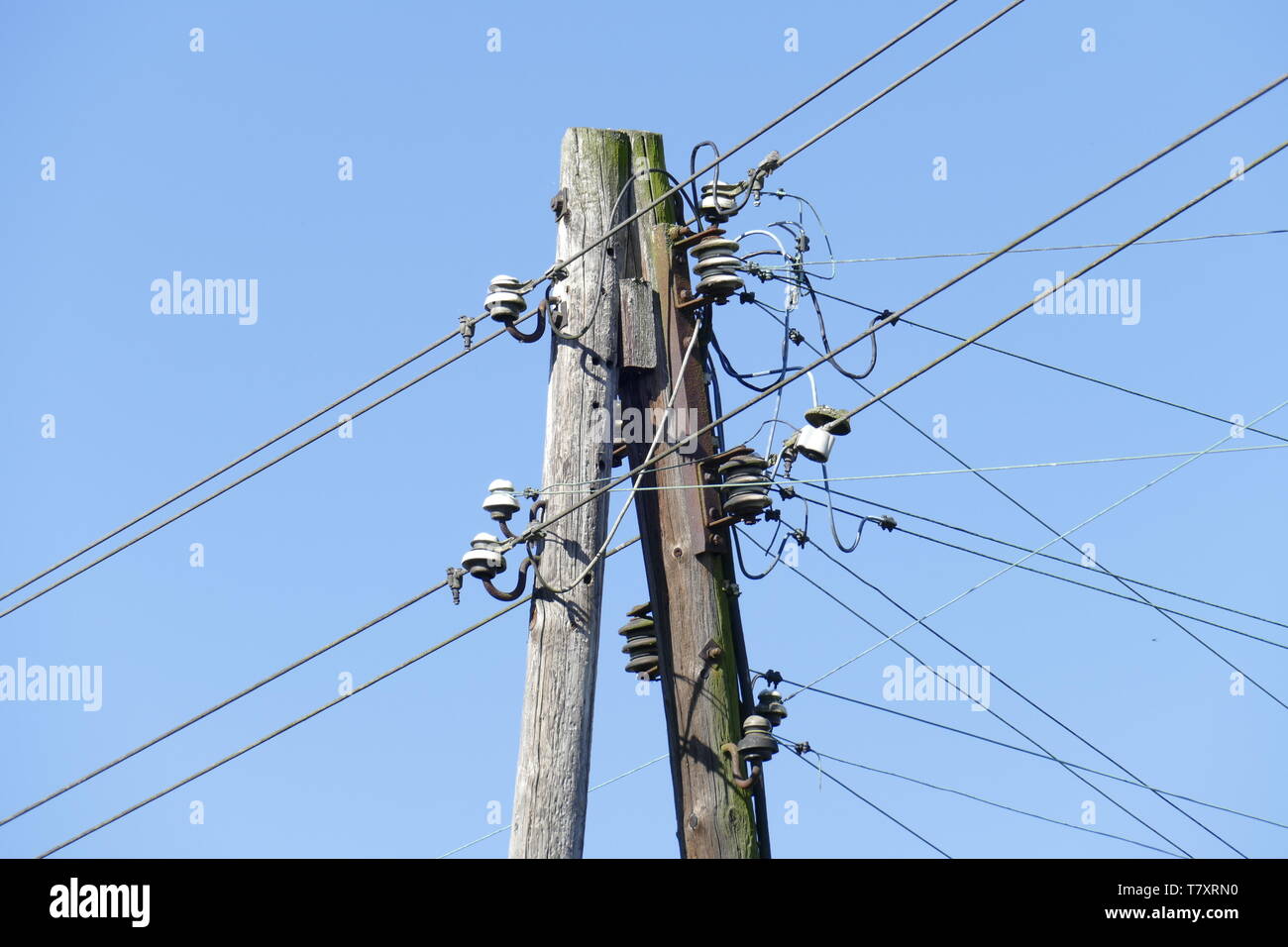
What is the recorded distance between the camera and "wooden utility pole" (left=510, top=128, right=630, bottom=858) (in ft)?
23.5

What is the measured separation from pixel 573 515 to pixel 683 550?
80 centimetres

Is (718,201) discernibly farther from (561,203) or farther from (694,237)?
(561,203)

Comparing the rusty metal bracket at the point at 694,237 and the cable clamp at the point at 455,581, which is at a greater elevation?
the rusty metal bracket at the point at 694,237

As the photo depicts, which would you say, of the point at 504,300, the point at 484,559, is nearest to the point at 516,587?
the point at 484,559

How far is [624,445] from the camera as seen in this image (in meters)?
8.29

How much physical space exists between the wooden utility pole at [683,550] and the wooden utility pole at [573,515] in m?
0.19

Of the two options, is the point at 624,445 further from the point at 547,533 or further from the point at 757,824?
the point at 757,824

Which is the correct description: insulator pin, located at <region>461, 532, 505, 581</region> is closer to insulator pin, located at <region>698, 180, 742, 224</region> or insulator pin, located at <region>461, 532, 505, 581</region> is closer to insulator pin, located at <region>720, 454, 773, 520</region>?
insulator pin, located at <region>720, 454, 773, 520</region>

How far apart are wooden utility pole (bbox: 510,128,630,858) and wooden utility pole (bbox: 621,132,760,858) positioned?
0.19 meters

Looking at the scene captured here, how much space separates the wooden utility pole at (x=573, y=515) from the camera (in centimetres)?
716

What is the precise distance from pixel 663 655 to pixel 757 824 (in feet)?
2.87

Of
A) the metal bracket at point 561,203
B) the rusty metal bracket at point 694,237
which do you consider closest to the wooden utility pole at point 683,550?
the rusty metal bracket at point 694,237

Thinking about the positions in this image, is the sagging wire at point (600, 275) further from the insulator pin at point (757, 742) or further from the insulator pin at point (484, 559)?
the insulator pin at point (757, 742)

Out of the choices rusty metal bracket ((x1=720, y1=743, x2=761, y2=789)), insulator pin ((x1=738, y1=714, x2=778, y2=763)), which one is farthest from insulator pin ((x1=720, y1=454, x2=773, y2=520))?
rusty metal bracket ((x1=720, y1=743, x2=761, y2=789))
